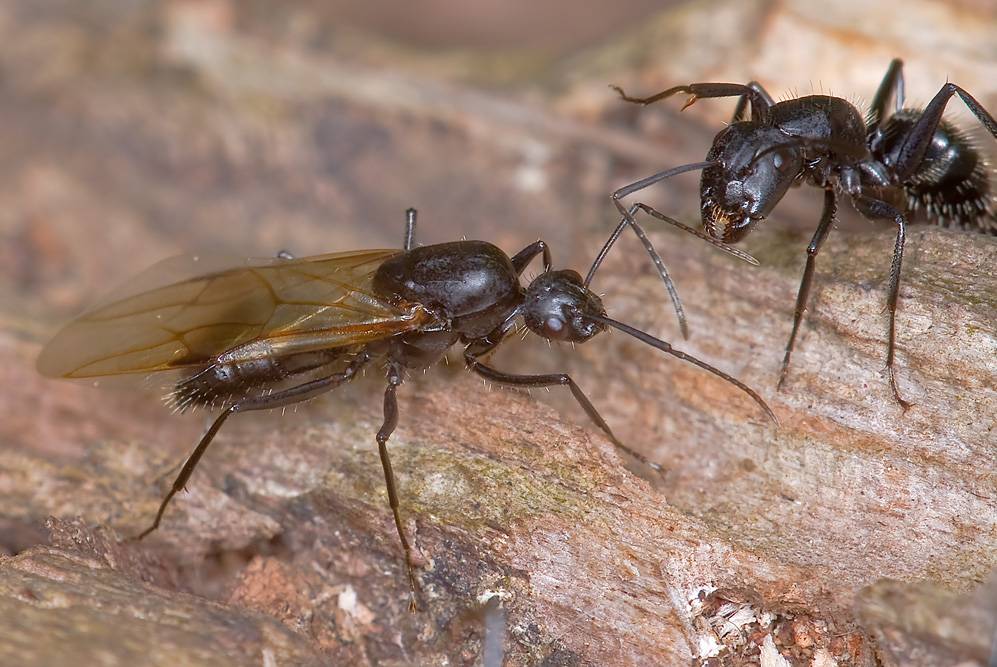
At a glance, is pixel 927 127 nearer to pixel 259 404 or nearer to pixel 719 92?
pixel 719 92

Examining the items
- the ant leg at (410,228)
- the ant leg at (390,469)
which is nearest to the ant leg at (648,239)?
the ant leg at (410,228)

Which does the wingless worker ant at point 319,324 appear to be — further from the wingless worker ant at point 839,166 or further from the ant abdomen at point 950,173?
the ant abdomen at point 950,173

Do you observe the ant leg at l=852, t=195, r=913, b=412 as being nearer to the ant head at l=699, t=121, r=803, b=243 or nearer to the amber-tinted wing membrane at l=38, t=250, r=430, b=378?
the ant head at l=699, t=121, r=803, b=243

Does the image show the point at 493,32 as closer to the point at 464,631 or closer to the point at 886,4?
the point at 886,4

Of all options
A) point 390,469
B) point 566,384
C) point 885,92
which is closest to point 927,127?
point 885,92

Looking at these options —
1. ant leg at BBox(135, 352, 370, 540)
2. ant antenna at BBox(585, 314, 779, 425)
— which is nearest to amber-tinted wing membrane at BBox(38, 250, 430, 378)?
ant leg at BBox(135, 352, 370, 540)
